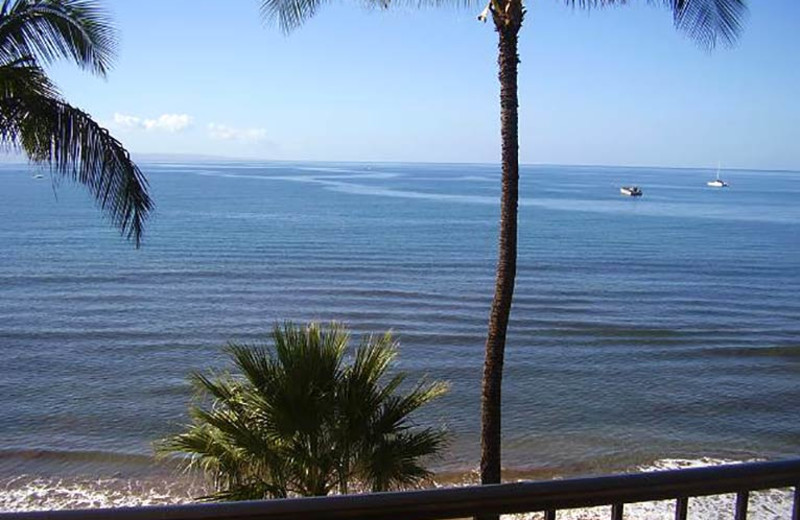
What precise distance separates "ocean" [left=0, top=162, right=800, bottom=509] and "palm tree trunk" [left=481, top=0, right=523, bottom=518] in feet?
17.2

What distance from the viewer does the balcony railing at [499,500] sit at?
6.52 feet

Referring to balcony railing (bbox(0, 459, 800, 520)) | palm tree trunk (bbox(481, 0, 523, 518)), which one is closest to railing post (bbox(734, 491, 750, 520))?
balcony railing (bbox(0, 459, 800, 520))

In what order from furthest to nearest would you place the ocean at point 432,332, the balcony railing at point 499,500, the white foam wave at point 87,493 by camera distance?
the ocean at point 432,332 < the white foam wave at point 87,493 < the balcony railing at point 499,500

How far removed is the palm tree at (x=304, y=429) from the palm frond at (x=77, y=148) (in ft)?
9.33

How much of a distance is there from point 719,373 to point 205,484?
15.7m

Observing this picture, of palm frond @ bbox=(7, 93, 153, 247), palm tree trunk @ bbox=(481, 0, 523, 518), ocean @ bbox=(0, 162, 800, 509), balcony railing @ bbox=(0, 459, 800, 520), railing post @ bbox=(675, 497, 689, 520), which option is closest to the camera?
balcony railing @ bbox=(0, 459, 800, 520)

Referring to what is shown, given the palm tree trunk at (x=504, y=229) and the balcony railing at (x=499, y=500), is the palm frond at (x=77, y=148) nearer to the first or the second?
the palm tree trunk at (x=504, y=229)

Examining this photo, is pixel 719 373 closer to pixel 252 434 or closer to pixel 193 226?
pixel 252 434

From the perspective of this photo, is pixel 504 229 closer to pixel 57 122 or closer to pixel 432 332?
pixel 57 122

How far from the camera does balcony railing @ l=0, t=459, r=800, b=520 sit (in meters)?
1.99

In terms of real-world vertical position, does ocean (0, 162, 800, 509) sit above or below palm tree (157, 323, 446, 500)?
below

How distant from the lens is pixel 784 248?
55.6 metres

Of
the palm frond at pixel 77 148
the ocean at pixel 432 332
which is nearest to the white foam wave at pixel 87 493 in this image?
the ocean at pixel 432 332

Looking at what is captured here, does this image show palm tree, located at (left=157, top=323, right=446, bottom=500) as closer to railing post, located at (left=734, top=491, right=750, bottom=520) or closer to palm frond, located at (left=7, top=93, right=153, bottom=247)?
palm frond, located at (left=7, top=93, right=153, bottom=247)
